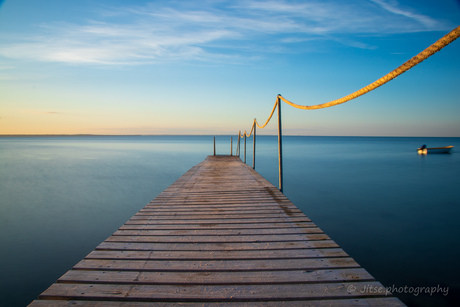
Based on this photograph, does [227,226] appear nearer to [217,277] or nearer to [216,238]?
[216,238]

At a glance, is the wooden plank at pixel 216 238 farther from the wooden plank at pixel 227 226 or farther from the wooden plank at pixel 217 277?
the wooden plank at pixel 217 277

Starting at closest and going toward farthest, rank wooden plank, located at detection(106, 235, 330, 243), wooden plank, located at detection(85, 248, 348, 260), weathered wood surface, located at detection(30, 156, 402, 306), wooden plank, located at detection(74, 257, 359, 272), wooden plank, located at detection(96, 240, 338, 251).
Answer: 1. weathered wood surface, located at detection(30, 156, 402, 306)
2. wooden plank, located at detection(74, 257, 359, 272)
3. wooden plank, located at detection(85, 248, 348, 260)
4. wooden plank, located at detection(96, 240, 338, 251)
5. wooden plank, located at detection(106, 235, 330, 243)

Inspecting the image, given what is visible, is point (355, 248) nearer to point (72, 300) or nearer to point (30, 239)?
point (72, 300)

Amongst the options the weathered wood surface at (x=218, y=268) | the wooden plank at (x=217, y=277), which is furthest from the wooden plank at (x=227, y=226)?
the wooden plank at (x=217, y=277)

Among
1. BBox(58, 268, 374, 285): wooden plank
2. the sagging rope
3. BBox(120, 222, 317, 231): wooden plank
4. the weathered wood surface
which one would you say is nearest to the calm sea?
BBox(120, 222, 317, 231): wooden plank

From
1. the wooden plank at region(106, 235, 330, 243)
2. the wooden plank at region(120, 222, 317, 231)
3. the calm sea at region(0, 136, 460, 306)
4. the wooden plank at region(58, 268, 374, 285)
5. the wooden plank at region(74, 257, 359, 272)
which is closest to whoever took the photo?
the wooden plank at region(58, 268, 374, 285)

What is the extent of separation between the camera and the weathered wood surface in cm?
177

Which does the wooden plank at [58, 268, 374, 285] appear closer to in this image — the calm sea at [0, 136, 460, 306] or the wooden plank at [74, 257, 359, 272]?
the wooden plank at [74, 257, 359, 272]

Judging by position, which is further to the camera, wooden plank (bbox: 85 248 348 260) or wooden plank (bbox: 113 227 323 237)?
wooden plank (bbox: 113 227 323 237)

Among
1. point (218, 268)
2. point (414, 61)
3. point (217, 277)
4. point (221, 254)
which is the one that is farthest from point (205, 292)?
point (414, 61)

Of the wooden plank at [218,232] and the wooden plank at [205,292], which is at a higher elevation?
the wooden plank at [218,232]

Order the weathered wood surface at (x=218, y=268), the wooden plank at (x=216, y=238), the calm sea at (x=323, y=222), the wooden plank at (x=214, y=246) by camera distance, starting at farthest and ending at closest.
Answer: the calm sea at (x=323, y=222) → the wooden plank at (x=216, y=238) → the wooden plank at (x=214, y=246) → the weathered wood surface at (x=218, y=268)

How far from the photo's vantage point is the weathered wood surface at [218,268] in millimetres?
1773

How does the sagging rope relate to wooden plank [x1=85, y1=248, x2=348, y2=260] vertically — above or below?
above
